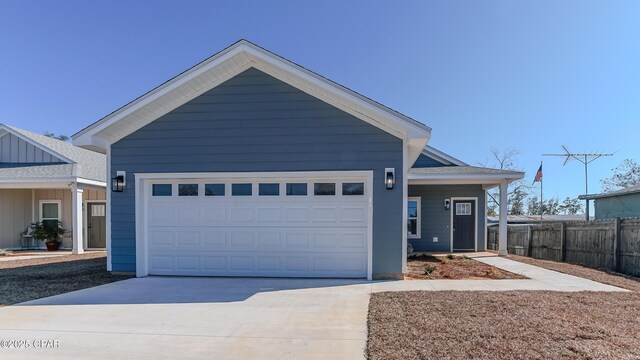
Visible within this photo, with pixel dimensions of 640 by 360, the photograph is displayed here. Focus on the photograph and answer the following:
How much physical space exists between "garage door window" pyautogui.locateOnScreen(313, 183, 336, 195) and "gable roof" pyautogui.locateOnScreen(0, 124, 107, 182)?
31.9ft

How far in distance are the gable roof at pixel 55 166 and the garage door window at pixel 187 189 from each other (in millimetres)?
6959

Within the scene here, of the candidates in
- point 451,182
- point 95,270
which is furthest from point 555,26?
point 95,270

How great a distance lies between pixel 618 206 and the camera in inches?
617

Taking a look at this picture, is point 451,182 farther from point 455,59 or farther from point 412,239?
point 455,59

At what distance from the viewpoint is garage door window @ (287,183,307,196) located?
7742 millimetres

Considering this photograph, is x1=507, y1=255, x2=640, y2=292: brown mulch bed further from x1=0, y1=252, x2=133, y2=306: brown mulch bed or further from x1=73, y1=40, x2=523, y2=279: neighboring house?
x1=0, y1=252, x2=133, y2=306: brown mulch bed

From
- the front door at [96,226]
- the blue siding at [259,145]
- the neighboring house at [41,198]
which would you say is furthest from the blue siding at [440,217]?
the neighboring house at [41,198]

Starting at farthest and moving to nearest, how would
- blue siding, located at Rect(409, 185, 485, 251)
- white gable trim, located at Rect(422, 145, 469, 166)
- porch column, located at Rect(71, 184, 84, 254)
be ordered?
1. white gable trim, located at Rect(422, 145, 469, 166)
2. blue siding, located at Rect(409, 185, 485, 251)
3. porch column, located at Rect(71, 184, 84, 254)

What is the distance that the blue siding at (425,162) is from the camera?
552 inches

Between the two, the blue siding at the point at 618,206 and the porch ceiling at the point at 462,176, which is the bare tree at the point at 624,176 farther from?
the porch ceiling at the point at 462,176

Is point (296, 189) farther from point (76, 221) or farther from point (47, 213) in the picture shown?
point (47, 213)

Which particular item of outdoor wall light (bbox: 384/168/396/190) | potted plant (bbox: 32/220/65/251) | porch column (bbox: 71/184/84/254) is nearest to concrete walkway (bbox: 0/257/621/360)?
outdoor wall light (bbox: 384/168/396/190)

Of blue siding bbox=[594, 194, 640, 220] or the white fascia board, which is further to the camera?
blue siding bbox=[594, 194, 640, 220]

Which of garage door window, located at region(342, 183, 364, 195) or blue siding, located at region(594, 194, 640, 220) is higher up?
garage door window, located at region(342, 183, 364, 195)
